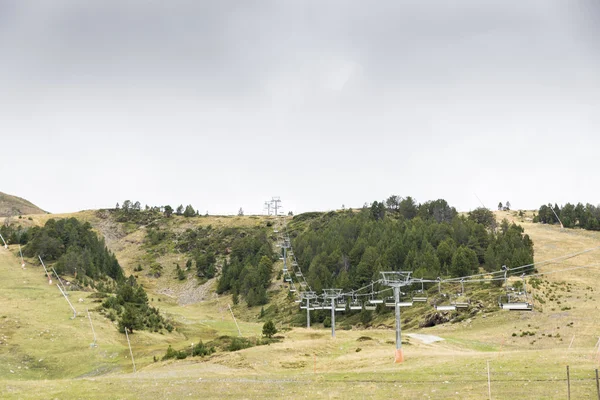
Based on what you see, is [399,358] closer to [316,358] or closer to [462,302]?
[316,358]

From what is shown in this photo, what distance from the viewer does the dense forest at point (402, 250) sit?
106 m

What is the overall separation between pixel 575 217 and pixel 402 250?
308ft

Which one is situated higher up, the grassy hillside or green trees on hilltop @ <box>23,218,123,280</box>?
green trees on hilltop @ <box>23,218,123,280</box>

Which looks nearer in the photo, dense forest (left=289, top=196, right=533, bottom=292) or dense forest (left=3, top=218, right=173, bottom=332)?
dense forest (left=3, top=218, right=173, bottom=332)

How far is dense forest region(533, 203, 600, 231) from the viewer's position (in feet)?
562

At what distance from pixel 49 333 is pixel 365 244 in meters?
86.4

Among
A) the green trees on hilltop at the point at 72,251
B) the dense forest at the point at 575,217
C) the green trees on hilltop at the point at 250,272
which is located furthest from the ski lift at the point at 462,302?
the dense forest at the point at 575,217

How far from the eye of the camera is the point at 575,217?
594ft

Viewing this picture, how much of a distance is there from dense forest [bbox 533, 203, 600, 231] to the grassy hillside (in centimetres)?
7941

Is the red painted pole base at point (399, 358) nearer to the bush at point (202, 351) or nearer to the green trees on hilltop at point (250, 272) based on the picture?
the bush at point (202, 351)

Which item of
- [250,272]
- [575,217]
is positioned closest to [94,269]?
[250,272]

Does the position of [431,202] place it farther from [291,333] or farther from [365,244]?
[291,333]

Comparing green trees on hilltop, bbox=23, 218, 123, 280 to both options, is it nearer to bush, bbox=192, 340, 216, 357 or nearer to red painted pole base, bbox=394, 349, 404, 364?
bush, bbox=192, 340, 216, 357

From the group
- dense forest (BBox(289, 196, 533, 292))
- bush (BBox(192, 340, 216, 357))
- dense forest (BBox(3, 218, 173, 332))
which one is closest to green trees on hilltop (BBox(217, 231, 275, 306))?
dense forest (BBox(289, 196, 533, 292))
